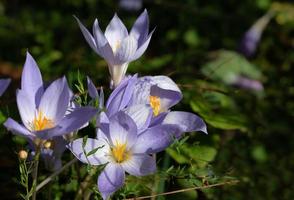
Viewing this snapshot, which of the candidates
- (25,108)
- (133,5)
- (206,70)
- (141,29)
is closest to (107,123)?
(25,108)

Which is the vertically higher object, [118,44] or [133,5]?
[118,44]

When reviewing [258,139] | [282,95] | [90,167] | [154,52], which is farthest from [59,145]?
[154,52]

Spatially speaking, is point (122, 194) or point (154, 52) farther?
point (154, 52)

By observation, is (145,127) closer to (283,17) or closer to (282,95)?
(282,95)

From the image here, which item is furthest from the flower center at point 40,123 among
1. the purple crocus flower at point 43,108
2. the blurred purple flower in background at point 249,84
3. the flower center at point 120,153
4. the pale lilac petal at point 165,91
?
the blurred purple flower in background at point 249,84

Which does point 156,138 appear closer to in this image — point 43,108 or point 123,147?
point 123,147
